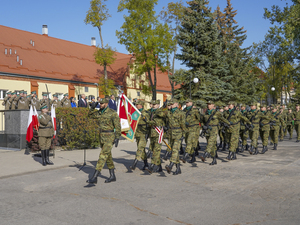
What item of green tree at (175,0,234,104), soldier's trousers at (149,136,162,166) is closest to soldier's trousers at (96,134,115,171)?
soldier's trousers at (149,136,162,166)

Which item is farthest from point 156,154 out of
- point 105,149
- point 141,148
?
point 105,149

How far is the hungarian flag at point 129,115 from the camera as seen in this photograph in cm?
904

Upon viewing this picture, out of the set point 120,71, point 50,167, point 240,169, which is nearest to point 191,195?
point 240,169

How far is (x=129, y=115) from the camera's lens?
9312 mm

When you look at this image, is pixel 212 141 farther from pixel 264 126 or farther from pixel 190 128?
pixel 264 126

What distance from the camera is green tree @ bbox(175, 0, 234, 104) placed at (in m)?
28.9

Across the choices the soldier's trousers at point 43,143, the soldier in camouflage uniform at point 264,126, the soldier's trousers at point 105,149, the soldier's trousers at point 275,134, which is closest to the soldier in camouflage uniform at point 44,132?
the soldier's trousers at point 43,143

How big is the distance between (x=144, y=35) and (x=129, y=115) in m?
25.5

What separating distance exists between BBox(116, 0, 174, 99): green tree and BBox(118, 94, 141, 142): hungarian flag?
24764mm

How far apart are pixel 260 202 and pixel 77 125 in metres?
9.47

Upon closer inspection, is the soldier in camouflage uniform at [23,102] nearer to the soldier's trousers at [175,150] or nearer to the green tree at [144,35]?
the soldier's trousers at [175,150]

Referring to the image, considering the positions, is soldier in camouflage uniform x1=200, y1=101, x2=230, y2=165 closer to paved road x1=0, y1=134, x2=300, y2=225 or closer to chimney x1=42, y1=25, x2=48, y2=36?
paved road x1=0, y1=134, x2=300, y2=225

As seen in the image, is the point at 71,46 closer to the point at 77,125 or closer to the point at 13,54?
the point at 13,54

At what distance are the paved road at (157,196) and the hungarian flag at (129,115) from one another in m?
1.16
